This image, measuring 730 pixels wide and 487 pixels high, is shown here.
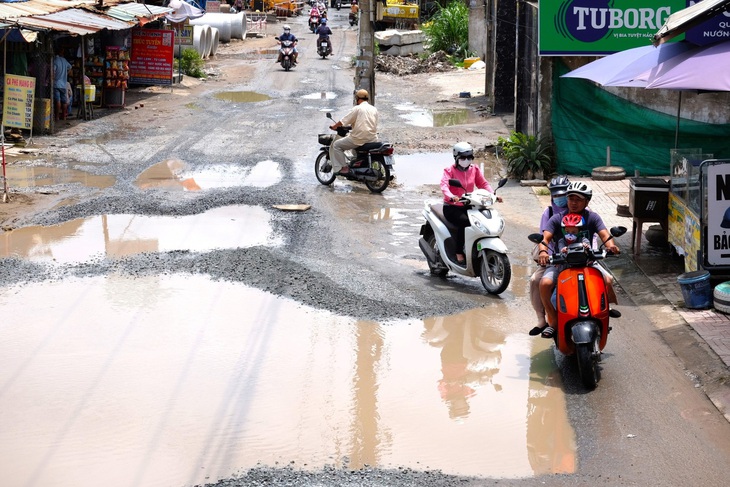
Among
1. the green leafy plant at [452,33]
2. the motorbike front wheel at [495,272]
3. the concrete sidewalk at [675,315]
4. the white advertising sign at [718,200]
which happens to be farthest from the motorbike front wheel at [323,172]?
the green leafy plant at [452,33]

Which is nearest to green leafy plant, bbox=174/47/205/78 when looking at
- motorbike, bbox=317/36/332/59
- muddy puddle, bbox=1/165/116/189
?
motorbike, bbox=317/36/332/59

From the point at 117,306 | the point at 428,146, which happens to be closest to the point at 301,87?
the point at 428,146

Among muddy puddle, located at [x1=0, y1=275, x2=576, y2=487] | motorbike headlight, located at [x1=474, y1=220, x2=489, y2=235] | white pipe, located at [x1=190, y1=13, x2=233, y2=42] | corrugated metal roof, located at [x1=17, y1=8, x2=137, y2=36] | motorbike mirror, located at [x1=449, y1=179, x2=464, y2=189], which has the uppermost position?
white pipe, located at [x1=190, y1=13, x2=233, y2=42]

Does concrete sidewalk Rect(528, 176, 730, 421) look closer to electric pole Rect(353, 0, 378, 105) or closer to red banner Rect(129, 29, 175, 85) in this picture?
electric pole Rect(353, 0, 378, 105)

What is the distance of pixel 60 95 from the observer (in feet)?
70.5

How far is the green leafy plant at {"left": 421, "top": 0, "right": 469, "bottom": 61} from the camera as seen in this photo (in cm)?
3616

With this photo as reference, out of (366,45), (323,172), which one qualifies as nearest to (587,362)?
(323,172)

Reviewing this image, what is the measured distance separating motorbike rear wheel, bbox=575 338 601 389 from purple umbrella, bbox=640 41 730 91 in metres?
3.51

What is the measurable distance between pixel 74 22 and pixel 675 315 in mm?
16379

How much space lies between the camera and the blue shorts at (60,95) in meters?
21.3

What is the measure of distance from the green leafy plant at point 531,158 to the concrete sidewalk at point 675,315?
2.83m

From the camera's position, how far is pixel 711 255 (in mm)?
9203

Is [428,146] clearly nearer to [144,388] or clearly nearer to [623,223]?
[623,223]

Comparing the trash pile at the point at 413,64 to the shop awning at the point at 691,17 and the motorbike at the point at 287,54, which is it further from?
the shop awning at the point at 691,17
